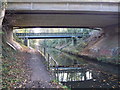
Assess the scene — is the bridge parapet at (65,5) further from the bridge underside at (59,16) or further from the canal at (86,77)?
the canal at (86,77)

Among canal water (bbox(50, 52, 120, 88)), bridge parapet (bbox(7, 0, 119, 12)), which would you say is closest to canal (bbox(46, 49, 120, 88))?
canal water (bbox(50, 52, 120, 88))

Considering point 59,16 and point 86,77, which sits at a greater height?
point 59,16

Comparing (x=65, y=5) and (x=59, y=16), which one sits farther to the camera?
(x=59, y=16)

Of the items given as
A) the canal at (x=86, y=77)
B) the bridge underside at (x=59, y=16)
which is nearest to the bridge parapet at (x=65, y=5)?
the bridge underside at (x=59, y=16)

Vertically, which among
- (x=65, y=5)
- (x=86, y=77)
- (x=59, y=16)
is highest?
(x=65, y=5)

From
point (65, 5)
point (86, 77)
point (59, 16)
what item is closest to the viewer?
point (86, 77)

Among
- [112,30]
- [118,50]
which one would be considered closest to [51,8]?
[118,50]

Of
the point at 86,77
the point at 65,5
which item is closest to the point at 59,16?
the point at 65,5

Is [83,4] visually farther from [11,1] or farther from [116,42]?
[116,42]

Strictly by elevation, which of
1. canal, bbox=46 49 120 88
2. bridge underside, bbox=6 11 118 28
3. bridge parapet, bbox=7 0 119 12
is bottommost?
canal, bbox=46 49 120 88

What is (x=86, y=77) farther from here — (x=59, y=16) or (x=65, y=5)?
(x=59, y=16)

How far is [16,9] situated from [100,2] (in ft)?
25.7

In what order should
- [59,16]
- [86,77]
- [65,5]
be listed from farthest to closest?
[59,16] → [65,5] → [86,77]

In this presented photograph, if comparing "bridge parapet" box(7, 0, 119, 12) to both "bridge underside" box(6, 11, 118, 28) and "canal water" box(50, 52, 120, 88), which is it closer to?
"bridge underside" box(6, 11, 118, 28)
